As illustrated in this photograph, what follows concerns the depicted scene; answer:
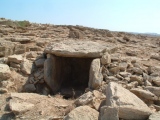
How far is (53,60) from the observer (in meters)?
7.04

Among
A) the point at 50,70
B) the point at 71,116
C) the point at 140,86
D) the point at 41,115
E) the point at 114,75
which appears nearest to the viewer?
the point at 71,116

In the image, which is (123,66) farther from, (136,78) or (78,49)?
(78,49)

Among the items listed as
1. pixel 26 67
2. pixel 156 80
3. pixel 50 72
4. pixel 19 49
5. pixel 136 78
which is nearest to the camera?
pixel 156 80

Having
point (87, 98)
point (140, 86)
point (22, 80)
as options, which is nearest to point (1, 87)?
point (22, 80)

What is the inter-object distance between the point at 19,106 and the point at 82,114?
145cm

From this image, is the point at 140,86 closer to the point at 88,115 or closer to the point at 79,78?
the point at 88,115

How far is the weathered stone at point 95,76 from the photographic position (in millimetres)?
5719

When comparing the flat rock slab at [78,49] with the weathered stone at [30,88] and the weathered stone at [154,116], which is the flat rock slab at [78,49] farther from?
the weathered stone at [154,116]

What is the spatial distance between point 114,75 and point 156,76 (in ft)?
3.72

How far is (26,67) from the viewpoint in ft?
22.1

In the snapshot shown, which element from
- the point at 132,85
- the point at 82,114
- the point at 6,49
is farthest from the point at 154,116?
the point at 6,49

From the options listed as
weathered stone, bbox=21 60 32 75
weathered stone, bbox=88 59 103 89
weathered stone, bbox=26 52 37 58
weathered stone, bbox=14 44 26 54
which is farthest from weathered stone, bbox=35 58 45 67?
weathered stone, bbox=88 59 103 89

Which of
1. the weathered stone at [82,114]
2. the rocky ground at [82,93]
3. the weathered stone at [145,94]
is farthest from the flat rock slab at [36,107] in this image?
the weathered stone at [145,94]

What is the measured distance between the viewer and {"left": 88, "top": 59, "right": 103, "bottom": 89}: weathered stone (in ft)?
18.8
